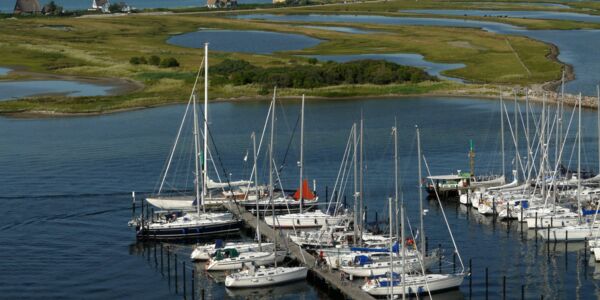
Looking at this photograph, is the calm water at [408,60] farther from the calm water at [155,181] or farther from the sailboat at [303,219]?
the sailboat at [303,219]

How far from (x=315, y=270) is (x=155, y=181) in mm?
24925

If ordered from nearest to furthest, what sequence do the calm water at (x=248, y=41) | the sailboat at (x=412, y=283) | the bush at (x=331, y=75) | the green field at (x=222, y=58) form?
the sailboat at (x=412, y=283) < the green field at (x=222, y=58) < the bush at (x=331, y=75) < the calm water at (x=248, y=41)

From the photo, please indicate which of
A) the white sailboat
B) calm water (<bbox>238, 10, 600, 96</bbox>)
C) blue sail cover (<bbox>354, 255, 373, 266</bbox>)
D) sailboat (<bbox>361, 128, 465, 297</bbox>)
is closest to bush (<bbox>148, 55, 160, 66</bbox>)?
calm water (<bbox>238, 10, 600, 96</bbox>)

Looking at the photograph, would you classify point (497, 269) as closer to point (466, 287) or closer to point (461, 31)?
point (466, 287)

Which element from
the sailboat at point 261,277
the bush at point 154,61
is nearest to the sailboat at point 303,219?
the sailboat at point 261,277

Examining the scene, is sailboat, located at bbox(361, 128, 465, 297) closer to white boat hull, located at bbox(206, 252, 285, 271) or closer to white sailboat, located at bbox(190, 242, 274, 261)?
white boat hull, located at bbox(206, 252, 285, 271)

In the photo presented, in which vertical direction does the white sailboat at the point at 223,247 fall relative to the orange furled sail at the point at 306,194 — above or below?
below

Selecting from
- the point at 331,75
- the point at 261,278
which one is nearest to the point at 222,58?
the point at 331,75

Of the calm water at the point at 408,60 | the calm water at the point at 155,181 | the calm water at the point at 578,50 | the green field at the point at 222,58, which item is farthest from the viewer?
the calm water at the point at 408,60

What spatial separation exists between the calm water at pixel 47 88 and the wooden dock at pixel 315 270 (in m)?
61.0

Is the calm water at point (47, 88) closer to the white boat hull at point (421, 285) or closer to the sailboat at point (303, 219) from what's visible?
the sailboat at point (303, 219)

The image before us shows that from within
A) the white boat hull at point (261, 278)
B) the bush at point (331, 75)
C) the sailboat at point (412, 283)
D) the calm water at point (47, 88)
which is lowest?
the white boat hull at point (261, 278)

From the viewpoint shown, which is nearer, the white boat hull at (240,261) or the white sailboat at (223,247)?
the white boat hull at (240,261)

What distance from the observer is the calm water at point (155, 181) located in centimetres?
5372
